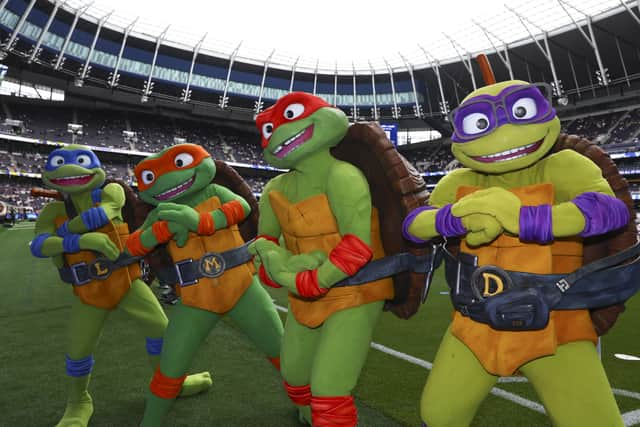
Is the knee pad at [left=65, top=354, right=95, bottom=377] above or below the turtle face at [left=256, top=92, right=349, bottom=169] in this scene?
below

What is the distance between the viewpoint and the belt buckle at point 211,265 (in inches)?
111

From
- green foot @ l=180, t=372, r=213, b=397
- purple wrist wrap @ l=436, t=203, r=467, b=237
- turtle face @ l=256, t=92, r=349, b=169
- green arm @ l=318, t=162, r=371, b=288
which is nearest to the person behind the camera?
purple wrist wrap @ l=436, t=203, r=467, b=237

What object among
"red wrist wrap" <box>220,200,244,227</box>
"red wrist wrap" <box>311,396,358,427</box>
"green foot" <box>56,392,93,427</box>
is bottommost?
"green foot" <box>56,392,93,427</box>

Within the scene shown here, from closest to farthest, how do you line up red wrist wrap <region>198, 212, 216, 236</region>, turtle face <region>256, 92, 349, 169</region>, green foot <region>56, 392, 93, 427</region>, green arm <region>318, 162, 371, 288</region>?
1. green arm <region>318, 162, 371, 288</region>
2. turtle face <region>256, 92, 349, 169</region>
3. red wrist wrap <region>198, 212, 216, 236</region>
4. green foot <region>56, 392, 93, 427</region>

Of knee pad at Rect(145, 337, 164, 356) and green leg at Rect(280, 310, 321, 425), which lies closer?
green leg at Rect(280, 310, 321, 425)

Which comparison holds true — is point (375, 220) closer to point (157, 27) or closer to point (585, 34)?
point (585, 34)

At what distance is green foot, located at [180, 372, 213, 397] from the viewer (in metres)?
3.44

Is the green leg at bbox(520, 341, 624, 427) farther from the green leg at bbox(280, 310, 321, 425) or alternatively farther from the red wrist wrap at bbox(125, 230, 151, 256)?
the red wrist wrap at bbox(125, 230, 151, 256)

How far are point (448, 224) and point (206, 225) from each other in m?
1.51

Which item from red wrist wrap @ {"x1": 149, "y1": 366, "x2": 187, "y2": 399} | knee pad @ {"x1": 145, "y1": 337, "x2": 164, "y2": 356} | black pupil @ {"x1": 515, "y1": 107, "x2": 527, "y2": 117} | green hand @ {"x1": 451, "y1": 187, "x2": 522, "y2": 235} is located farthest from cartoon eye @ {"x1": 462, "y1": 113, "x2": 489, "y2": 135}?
knee pad @ {"x1": 145, "y1": 337, "x2": 164, "y2": 356}

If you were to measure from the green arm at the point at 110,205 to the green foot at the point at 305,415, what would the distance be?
70.2 inches

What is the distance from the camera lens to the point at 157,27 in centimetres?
3156

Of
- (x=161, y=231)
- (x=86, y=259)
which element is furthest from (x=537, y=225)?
(x=86, y=259)

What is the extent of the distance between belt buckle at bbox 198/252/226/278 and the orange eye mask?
1.85ft
